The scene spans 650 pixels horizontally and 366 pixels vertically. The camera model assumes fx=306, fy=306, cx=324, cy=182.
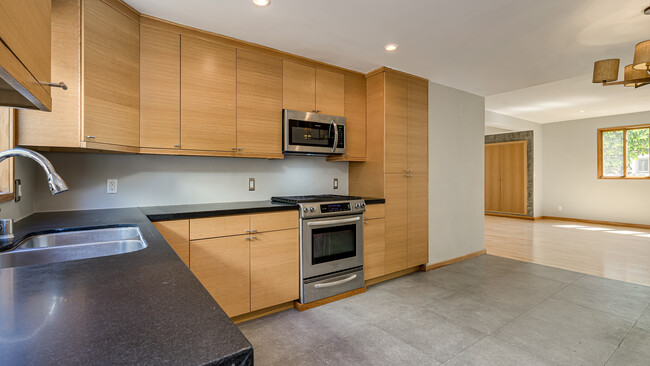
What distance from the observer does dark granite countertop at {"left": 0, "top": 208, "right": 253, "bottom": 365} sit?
44 centimetres

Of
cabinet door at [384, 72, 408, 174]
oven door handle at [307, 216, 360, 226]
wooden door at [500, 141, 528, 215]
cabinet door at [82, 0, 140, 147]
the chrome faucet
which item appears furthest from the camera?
wooden door at [500, 141, 528, 215]

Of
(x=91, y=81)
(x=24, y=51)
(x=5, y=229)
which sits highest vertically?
(x=91, y=81)

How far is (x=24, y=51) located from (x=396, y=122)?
3144mm

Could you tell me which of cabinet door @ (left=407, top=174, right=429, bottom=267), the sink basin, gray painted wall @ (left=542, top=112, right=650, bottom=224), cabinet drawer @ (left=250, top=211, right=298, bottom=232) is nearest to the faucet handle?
the sink basin

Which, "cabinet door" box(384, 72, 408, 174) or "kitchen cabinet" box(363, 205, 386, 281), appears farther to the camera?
"cabinet door" box(384, 72, 408, 174)

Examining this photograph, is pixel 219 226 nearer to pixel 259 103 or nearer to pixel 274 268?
pixel 274 268

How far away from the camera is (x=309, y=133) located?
2988 millimetres

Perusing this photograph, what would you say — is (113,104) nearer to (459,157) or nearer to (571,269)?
(459,157)

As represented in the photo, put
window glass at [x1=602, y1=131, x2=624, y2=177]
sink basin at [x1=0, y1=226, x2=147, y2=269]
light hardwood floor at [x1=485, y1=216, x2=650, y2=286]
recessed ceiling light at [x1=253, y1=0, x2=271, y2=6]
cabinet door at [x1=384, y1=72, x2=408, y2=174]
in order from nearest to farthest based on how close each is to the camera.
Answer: sink basin at [x1=0, y1=226, x2=147, y2=269], recessed ceiling light at [x1=253, y1=0, x2=271, y2=6], cabinet door at [x1=384, y1=72, x2=408, y2=174], light hardwood floor at [x1=485, y1=216, x2=650, y2=286], window glass at [x1=602, y1=131, x2=624, y2=177]

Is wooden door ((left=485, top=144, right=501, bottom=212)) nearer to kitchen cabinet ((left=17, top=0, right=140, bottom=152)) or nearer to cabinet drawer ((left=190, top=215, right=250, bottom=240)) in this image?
cabinet drawer ((left=190, top=215, right=250, bottom=240))

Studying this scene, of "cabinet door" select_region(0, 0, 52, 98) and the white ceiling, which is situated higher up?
the white ceiling

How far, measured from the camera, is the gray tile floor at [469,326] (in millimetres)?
1957

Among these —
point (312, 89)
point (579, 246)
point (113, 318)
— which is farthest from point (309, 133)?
point (579, 246)

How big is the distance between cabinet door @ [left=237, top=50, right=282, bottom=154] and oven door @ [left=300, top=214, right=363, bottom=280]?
2.64 feet
